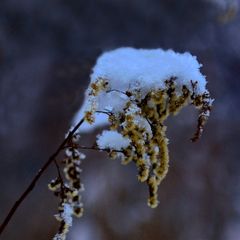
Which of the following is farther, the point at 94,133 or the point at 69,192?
Answer: the point at 94,133

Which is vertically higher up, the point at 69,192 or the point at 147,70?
the point at 147,70

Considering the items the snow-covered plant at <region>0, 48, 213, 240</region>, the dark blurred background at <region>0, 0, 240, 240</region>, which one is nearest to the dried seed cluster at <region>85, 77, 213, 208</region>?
the snow-covered plant at <region>0, 48, 213, 240</region>

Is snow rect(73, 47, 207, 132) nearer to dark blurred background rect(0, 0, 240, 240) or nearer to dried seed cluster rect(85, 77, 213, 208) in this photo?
dried seed cluster rect(85, 77, 213, 208)

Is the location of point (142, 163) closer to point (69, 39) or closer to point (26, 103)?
point (26, 103)

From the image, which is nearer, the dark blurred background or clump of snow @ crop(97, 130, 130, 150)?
clump of snow @ crop(97, 130, 130, 150)

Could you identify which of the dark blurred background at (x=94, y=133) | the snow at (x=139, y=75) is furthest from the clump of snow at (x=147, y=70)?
the dark blurred background at (x=94, y=133)

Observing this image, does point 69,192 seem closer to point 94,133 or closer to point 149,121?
point 149,121

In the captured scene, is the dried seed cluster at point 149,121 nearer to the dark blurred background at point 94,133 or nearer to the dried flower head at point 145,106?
the dried flower head at point 145,106

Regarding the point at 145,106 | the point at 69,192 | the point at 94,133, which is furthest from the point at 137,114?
the point at 94,133

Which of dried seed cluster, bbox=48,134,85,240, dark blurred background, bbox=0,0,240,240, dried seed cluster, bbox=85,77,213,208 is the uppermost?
dark blurred background, bbox=0,0,240,240
